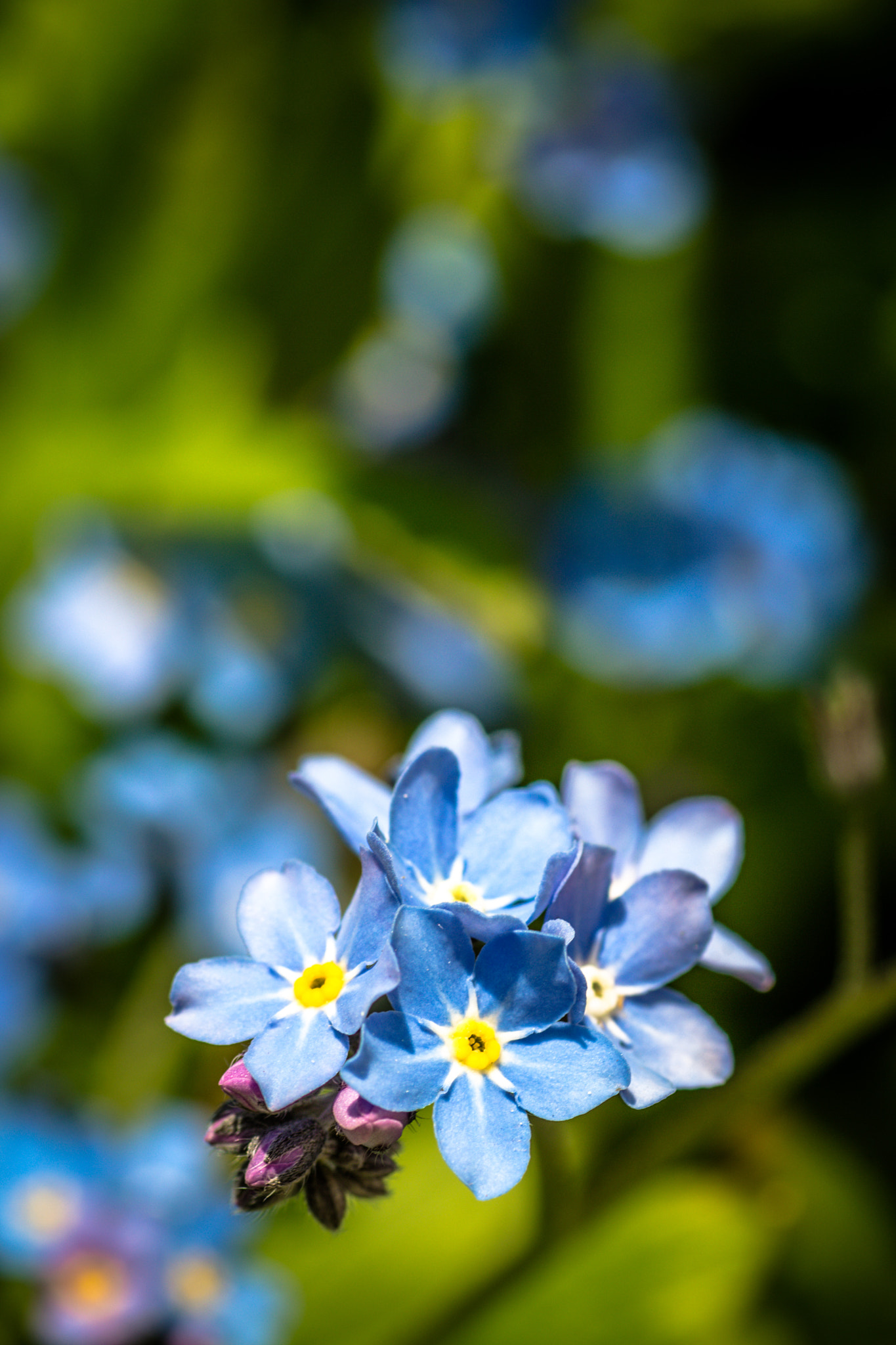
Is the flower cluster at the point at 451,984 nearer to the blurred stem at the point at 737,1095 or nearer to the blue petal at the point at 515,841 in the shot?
the blue petal at the point at 515,841

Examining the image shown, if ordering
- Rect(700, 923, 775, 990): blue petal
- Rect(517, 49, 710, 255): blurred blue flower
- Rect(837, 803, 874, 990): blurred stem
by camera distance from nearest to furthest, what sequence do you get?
Rect(700, 923, 775, 990): blue petal < Rect(837, 803, 874, 990): blurred stem < Rect(517, 49, 710, 255): blurred blue flower

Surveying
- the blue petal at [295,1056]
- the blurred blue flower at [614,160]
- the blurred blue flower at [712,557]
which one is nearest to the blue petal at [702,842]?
the blue petal at [295,1056]

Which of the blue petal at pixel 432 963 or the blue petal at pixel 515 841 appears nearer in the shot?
the blue petal at pixel 432 963

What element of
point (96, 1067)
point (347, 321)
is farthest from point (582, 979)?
point (347, 321)

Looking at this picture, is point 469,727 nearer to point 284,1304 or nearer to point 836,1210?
point 284,1304

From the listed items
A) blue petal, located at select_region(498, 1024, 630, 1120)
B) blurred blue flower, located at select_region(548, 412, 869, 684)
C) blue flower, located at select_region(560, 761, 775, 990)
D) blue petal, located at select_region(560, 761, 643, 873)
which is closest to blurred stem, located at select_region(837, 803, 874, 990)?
blue flower, located at select_region(560, 761, 775, 990)

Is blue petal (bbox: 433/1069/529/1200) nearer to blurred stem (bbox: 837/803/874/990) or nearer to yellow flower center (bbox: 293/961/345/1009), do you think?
yellow flower center (bbox: 293/961/345/1009)
